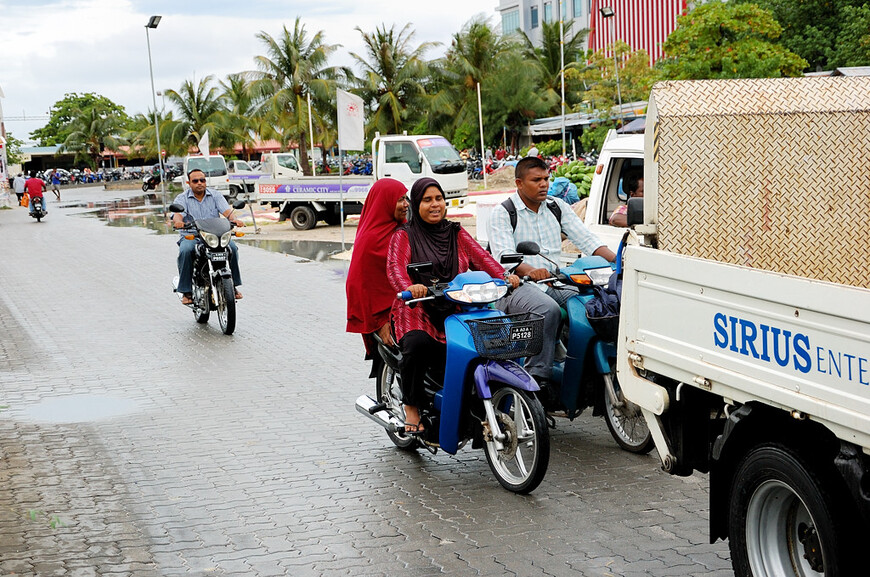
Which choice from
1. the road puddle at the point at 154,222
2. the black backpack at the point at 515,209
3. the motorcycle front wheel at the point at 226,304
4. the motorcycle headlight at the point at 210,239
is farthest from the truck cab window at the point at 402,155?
the black backpack at the point at 515,209

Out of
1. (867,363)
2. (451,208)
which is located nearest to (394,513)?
(867,363)

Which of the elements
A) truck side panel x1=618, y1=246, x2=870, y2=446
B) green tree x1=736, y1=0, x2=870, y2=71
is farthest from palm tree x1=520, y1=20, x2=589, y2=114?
truck side panel x1=618, y1=246, x2=870, y2=446

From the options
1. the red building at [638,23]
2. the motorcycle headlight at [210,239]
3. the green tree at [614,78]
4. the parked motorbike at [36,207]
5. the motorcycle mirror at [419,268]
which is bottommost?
the parked motorbike at [36,207]

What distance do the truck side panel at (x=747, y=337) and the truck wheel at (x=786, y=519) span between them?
0.22m

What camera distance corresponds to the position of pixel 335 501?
568cm

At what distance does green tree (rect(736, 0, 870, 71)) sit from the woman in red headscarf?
25468 millimetres

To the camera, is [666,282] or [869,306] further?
[666,282]

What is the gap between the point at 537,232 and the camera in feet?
22.4

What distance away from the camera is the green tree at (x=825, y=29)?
29.4 m

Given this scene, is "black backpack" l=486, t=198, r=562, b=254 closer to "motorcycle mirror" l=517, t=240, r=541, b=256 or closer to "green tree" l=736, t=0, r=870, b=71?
"motorcycle mirror" l=517, t=240, r=541, b=256

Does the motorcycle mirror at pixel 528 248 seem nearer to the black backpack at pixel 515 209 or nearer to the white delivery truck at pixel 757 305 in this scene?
the black backpack at pixel 515 209

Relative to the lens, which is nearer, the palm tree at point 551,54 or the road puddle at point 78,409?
the road puddle at point 78,409

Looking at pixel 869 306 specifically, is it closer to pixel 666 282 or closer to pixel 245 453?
pixel 666 282

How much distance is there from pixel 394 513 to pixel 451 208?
23.5 m
